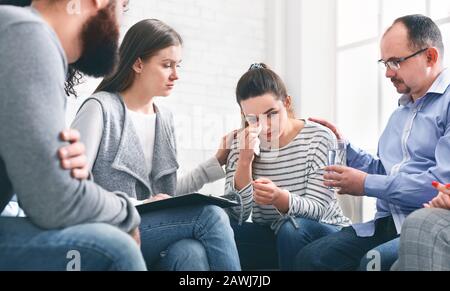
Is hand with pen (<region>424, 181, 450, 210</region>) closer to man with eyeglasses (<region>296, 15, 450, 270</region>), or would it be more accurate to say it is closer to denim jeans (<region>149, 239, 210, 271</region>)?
man with eyeglasses (<region>296, 15, 450, 270</region>)

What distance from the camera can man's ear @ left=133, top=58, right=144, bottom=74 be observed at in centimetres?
189

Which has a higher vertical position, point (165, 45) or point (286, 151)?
point (165, 45)

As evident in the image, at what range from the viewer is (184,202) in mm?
1473

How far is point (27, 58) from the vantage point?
38.0 inches

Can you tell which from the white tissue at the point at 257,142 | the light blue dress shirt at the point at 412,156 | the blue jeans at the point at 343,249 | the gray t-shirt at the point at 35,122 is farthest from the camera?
the white tissue at the point at 257,142

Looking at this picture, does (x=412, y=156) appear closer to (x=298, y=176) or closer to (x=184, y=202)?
(x=298, y=176)

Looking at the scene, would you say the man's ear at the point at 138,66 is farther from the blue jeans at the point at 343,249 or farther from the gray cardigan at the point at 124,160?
the blue jeans at the point at 343,249

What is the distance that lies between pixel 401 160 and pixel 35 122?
4.08 feet

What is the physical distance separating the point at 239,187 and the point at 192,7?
1.68 metres

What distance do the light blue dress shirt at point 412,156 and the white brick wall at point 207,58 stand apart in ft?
4.99

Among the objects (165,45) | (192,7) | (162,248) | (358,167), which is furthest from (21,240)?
(192,7)

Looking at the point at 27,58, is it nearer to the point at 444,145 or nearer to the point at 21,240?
the point at 21,240

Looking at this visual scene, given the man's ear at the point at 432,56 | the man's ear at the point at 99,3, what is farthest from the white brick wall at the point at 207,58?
the man's ear at the point at 99,3

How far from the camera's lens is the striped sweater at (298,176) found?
1.97m
